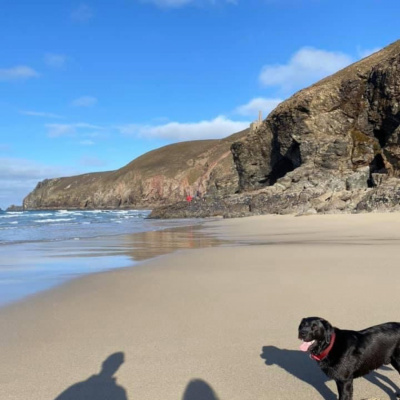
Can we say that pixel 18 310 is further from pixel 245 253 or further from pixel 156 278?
pixel 245 253

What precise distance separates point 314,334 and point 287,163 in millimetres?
46008

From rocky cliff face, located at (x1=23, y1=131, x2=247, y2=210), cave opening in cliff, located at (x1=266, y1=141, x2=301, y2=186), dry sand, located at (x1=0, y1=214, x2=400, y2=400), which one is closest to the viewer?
dry sand, located at (x1=0, y1=214, x2=400, y2=400)

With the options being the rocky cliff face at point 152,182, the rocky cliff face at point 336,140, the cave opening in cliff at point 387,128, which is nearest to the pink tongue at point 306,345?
the rocky cliff face at point 336,140

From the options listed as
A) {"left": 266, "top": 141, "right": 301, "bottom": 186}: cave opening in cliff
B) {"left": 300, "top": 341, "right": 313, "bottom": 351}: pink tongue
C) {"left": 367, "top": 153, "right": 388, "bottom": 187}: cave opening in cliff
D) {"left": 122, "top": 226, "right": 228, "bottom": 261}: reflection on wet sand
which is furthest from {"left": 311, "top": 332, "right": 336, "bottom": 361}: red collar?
{"left": 266, "top": 141, "right": 301, "bottom": 186}: cave opening in cliff

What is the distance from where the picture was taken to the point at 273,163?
48.5 m

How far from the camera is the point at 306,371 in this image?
3.51 meters

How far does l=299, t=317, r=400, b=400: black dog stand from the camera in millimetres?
3018

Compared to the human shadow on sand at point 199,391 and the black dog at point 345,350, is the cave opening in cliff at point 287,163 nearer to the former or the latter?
the black dog at point 345,350

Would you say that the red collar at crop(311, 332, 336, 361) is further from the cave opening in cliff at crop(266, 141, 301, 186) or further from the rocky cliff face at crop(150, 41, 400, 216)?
the cave opening in cliff at crop(266, 141, 301, 186)

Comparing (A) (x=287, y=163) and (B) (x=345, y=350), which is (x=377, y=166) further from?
(B) (x=345, y=350)

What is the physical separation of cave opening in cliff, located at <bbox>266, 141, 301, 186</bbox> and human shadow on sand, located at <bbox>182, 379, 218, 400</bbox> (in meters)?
40.7

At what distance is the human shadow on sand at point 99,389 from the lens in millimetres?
3064

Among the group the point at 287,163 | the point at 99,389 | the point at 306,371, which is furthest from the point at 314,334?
the point at 287,163

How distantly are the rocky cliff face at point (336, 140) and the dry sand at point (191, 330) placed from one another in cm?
2211
